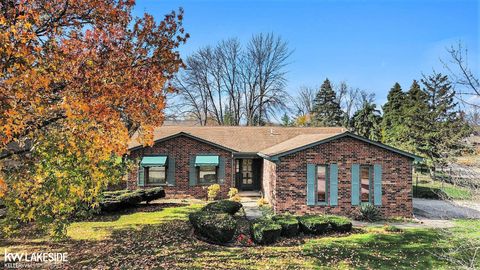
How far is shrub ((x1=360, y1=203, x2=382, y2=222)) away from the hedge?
11030 millimetres

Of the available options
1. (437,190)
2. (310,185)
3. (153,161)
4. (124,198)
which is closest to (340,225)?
(310,185)

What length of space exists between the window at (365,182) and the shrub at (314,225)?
4.06m

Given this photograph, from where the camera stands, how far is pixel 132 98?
349 inches

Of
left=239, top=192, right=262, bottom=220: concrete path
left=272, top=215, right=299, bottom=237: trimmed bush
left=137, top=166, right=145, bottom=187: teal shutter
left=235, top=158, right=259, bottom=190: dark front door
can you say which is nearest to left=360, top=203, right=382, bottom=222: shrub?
left=272, top=215, right=299, bottom=237: trimmed bush

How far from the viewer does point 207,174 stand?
20.2 metres

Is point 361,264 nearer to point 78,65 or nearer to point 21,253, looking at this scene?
point 78,65

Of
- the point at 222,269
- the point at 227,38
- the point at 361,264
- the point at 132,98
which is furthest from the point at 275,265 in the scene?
the point at 227,38

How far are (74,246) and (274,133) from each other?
17098mm

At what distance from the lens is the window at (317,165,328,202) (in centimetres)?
1488

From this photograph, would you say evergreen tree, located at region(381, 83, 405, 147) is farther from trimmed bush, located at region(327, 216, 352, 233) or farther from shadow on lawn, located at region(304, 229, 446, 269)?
trimmed bush, located at region(327, 216, 352, 233)

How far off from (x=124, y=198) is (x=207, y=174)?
604 cm

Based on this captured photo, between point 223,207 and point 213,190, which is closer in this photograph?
point 223,207

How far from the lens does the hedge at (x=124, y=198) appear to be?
49.2 feet

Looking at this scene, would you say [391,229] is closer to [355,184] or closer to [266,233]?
[355,184]
